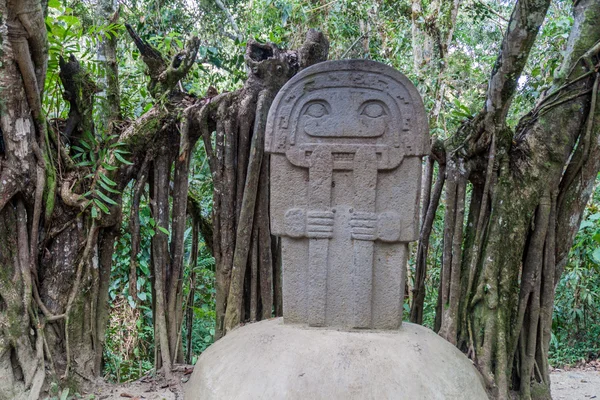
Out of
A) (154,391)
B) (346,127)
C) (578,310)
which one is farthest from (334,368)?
(578,310)

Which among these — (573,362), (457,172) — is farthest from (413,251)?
(457,172)

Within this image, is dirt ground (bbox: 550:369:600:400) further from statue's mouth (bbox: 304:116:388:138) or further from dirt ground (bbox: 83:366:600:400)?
statue's mouth (bbox: 304:116:388:138)

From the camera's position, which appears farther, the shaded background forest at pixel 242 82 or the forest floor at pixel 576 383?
the shaded background forest at pixel 242 82

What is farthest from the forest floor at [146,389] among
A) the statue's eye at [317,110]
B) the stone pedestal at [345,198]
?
the statue's eye at [317,110]

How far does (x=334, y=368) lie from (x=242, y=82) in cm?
489

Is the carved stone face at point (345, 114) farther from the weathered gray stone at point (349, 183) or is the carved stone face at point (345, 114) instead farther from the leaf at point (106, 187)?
the leaf at point (106, 187)

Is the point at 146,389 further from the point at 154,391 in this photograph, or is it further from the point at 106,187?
the point at 106,187

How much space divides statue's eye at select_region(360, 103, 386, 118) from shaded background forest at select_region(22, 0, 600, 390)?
106cm

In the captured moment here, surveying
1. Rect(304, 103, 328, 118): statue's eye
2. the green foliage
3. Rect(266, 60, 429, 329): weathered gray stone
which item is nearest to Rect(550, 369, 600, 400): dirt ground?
the green foliage

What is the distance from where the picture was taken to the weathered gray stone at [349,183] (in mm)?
3365

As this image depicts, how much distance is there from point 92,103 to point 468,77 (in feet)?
26.8

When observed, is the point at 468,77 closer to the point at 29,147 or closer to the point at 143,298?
the point at 143,298

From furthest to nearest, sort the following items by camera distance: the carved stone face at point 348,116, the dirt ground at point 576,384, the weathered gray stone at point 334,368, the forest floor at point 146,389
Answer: the dirt ground at point 576,384 → the forest floor at point 146,389 → the carved stone face at point 348,116 → the weathered gray stone at point 334,368

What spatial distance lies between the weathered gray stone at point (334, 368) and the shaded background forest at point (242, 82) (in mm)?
1581
